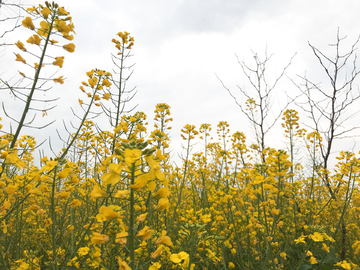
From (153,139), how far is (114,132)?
0.89m

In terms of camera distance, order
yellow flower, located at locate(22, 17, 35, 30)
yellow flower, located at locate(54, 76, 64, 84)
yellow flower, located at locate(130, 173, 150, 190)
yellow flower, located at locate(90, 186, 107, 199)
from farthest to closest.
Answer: yellow flower, located at locate(54, 76, 64, 84) → yellow flower, located at locate(22, 17, 35, 30) → yellow flower, located at locate(90, 186, 107, 199) → yellow flower, located at locate(130, 173, 150, 190)

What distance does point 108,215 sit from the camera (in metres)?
1.18

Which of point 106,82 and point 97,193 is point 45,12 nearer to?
point 106,82

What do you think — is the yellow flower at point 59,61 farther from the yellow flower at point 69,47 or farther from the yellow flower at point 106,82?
the yellow flower at point 106,82

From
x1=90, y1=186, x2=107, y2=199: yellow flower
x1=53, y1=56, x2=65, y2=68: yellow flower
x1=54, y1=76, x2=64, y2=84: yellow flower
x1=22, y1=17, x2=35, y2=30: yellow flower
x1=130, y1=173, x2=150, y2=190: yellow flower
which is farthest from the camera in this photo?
x1=54, y1=76, x2=64, y2=84: yellow flower

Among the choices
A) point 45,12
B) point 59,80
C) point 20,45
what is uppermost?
point 45,12

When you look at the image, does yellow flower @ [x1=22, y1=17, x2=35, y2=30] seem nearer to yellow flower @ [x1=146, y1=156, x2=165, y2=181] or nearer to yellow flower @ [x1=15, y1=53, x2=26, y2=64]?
yellow flower @ [x1=15, y1=53, x2=26, y2=64]

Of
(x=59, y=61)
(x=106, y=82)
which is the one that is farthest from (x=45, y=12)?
(x=106, y=82)

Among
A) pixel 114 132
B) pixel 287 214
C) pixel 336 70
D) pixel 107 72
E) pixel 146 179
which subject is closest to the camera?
pixel 146 179

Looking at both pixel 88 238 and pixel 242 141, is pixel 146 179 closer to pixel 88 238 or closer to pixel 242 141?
pixel 88 238

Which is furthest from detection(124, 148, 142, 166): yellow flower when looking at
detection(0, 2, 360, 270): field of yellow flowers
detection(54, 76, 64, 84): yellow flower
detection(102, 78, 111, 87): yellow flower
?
detection(102, 78, 111, 87): yellow flower

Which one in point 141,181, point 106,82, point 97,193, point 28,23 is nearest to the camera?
point 141,181

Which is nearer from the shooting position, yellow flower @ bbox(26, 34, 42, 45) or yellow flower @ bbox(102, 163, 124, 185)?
yellow flower @ bbox(102, 163, 124, 185)

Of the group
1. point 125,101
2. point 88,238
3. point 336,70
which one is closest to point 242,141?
point 336,70
